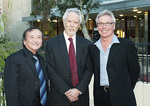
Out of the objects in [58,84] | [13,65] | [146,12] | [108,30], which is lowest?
[58,84]

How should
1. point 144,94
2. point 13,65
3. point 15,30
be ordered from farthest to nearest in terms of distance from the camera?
point 15,30
point 144,94
point 13,65

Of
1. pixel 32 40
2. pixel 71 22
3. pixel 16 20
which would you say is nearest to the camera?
pixel 32 40

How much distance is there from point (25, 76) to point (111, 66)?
115 cm

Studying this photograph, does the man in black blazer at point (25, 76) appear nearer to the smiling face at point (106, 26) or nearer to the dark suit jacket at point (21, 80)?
the dark suit jacket at point (21, 80)

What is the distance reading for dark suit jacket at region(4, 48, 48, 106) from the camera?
7.13 ft

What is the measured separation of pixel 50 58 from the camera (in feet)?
8.38

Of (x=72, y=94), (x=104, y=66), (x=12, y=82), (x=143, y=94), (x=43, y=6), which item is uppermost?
(x=43, y=6)

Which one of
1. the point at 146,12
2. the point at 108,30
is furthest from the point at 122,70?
the point at 146,12

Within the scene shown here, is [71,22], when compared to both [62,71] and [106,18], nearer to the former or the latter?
[106,18]

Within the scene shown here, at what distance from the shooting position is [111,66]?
8.09ft

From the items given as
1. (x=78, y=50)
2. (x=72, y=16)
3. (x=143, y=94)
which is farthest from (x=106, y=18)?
(x=143, y=94)

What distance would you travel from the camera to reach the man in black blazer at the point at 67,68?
8.16ft

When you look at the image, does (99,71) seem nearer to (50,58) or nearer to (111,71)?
(111,71)

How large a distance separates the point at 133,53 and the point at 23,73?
150cm
